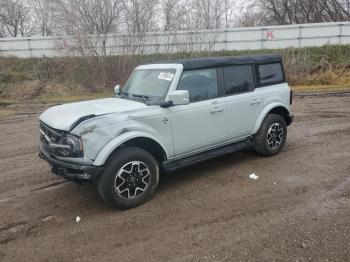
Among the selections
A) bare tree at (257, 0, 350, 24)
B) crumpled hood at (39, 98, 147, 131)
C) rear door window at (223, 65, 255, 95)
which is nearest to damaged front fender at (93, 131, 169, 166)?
crumpled hood at (39, 98, 147, 131)

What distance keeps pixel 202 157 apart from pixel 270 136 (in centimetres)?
168

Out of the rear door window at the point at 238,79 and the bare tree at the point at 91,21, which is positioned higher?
the bare tree at the point at 91,21

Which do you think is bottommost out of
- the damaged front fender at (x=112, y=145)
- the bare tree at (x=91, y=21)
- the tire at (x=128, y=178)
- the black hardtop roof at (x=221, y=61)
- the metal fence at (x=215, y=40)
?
the tire at (x=128, y=178)

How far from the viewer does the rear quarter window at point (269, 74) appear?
6.18m

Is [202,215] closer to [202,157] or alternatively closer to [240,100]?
[202,157]

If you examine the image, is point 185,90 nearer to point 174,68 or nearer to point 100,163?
point 174,68

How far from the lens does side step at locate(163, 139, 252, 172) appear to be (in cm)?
498

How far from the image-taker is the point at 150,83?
5398 mm

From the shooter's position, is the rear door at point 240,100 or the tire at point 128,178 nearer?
the tire at point 128,178

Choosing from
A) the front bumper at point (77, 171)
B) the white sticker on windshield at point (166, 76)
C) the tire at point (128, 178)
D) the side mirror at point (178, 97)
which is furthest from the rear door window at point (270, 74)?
the front bumper at point (77, 171)

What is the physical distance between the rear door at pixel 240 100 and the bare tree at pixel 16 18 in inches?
1563

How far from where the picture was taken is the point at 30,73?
2067 cm

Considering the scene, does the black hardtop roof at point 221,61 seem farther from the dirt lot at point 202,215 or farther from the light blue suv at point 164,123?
the dirt lot at point 202,215

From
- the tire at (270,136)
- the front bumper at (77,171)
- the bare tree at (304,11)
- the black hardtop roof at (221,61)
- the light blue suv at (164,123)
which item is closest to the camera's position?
the front bumper at (77,171)
